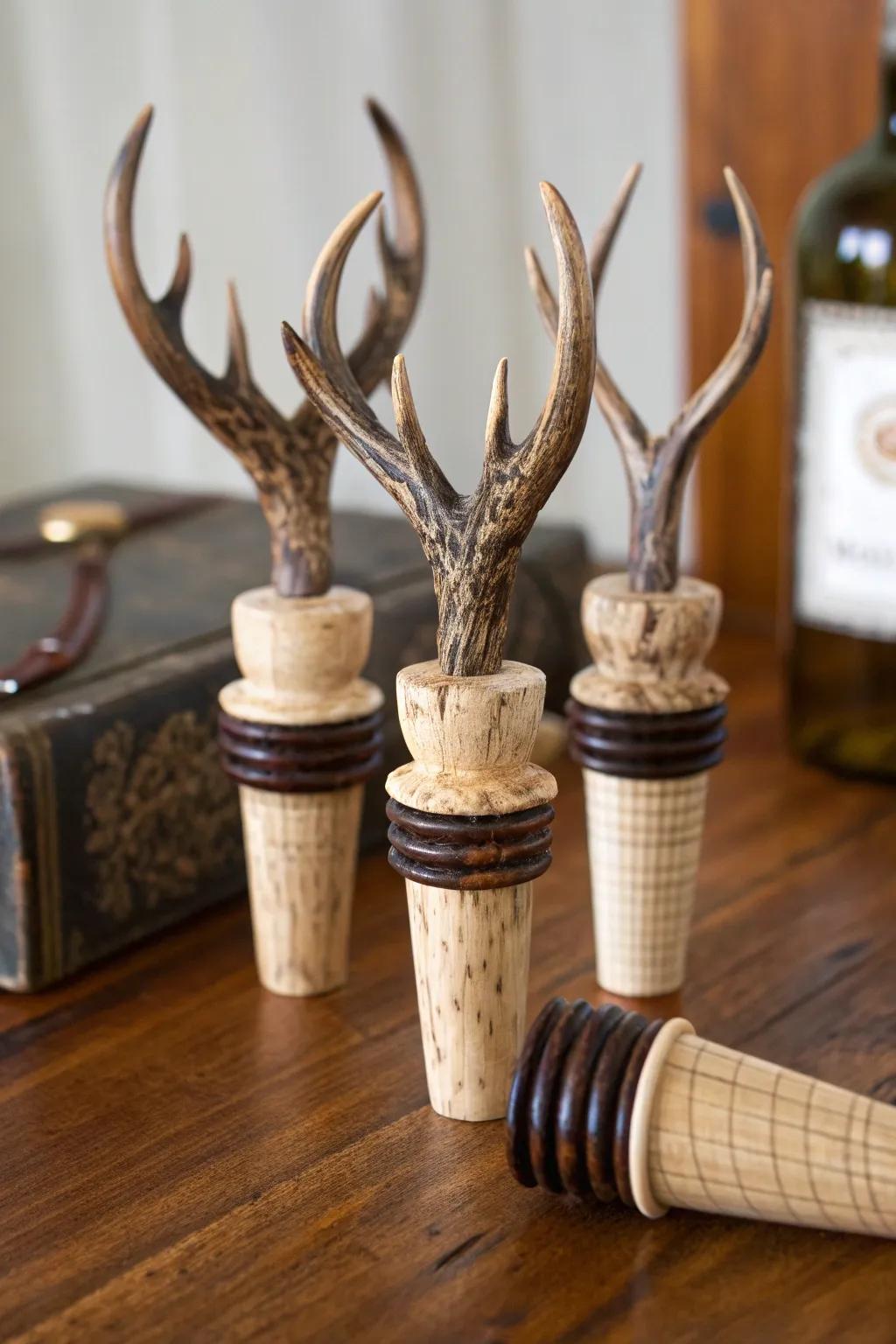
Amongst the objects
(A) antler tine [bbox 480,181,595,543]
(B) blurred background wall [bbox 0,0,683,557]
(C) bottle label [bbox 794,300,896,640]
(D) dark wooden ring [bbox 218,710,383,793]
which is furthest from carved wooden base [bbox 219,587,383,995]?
(B) blurred background wall [bbox 0,0,683,557]

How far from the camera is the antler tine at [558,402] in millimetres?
396

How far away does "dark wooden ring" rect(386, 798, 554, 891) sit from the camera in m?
0.42

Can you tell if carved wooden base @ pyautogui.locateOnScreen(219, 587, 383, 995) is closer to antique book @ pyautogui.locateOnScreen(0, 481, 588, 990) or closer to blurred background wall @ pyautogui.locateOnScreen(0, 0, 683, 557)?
antique book @ pyautogui.locateOnScreen(0, 481, 588, 990)

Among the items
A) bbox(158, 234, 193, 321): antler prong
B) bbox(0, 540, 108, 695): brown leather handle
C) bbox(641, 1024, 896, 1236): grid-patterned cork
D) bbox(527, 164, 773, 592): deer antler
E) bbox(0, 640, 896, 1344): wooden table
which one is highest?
bbox(158, 234, 193, 321): antler prong

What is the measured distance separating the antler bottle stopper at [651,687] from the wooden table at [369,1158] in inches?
1.5

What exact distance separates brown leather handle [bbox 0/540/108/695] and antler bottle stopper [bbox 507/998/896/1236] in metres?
0.24

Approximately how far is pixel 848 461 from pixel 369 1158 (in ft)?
1.24

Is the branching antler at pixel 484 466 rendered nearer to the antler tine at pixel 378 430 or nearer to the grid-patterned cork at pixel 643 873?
the antler tine at pixel 378 430

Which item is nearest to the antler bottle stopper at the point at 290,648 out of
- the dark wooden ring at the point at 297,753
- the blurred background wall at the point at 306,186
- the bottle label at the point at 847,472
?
the dark wooden ring at the point at 297,753

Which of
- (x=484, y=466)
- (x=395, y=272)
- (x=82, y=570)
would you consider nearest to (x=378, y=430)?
(x=484, y=466)

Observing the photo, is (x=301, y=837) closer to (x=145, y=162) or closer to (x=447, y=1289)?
(x=447, y=1289)

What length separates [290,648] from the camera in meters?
0.49

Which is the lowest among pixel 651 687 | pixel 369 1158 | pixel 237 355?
pixel 369 1158

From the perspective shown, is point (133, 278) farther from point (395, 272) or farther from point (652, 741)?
point (652, 741)
